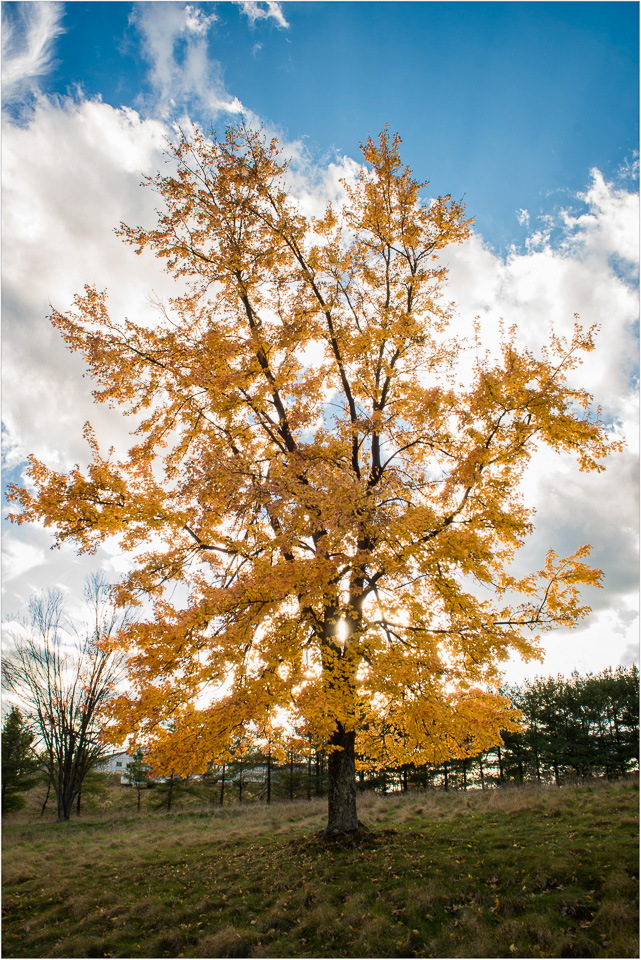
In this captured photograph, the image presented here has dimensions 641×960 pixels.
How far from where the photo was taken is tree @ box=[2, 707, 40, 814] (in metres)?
27.1

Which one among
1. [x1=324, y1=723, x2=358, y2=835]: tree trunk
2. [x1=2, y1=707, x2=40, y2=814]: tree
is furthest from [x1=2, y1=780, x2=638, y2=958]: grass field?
[x1=2, y1=707, x2=40, y2=814]: tree

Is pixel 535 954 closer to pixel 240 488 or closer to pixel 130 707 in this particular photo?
pixel 130 707

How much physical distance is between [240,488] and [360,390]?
168 inches

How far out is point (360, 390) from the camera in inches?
418

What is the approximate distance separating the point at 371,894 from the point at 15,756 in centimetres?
3039

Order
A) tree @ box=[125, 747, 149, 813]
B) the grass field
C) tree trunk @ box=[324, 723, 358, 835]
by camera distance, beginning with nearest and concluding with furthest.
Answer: the grass field, tree trunk @ box=[324, 723, 358, 835], tree @ box=[125, 747, 149, 813]

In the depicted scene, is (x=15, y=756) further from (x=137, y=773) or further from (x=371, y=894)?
(x=371, y=894)

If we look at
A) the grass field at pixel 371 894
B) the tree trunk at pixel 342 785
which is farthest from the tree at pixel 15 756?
the tree trunk at pixel 342 785

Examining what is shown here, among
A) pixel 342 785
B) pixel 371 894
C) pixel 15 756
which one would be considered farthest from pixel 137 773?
pixel 371 894

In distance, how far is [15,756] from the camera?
27359mm

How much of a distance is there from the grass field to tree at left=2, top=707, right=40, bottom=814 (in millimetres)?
20029

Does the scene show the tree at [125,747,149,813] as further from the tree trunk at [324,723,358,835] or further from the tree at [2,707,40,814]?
the tree trunk at [324,723,358,835]

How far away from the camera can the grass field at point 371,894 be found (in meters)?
5.07

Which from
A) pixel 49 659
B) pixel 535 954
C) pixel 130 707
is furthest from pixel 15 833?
pixel 535 954
